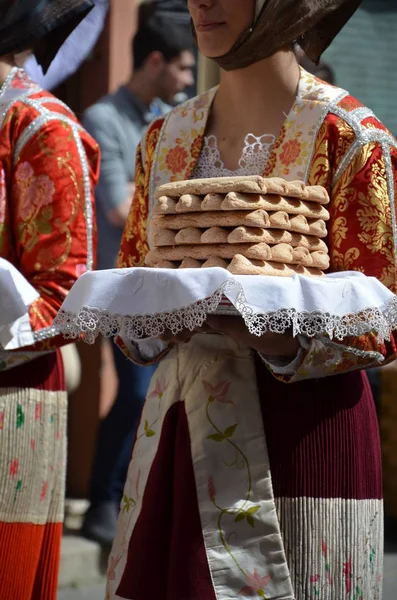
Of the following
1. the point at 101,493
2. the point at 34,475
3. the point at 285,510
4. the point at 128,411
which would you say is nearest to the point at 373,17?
the point at 128,411

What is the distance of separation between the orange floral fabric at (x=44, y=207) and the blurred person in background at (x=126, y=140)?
208cm

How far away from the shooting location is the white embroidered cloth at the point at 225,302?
1.92 m

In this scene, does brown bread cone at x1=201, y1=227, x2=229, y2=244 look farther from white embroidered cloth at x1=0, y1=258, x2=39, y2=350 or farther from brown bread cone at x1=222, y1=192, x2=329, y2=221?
white embroidered cloth at x1=0, y1=258, x2=39, y2=350

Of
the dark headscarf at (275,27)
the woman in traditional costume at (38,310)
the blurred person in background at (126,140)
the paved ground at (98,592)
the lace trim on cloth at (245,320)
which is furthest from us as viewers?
the blurred person in background at (126,140)

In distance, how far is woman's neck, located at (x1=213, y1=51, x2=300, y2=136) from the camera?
243cm

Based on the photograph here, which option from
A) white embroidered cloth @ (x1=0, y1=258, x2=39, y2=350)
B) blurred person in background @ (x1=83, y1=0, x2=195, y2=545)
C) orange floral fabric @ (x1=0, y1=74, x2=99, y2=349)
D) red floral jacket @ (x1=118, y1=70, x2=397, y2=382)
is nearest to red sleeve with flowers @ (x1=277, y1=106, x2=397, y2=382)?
red floral jacket @ (x1=118, y1=70, x2=397, y2=382)

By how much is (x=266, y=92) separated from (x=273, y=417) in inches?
27.1

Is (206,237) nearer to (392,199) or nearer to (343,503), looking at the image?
(392,199)

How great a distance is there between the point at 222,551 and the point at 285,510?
143 mm

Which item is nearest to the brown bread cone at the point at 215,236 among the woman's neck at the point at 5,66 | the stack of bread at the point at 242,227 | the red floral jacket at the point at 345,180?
the stack of bread at the point at 242,227

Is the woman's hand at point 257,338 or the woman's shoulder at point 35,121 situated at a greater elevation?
the woman's shoulder at point 35,121

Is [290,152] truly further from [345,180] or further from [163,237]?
[163,237]

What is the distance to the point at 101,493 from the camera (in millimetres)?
5008

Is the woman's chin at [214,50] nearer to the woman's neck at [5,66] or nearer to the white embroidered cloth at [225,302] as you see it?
the white embroidered cloth at [225,302]
